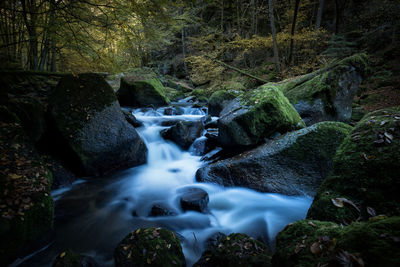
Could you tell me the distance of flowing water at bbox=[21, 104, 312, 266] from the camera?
3324 millimetres

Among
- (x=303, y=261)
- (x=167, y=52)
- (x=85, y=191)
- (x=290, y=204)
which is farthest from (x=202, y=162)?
(x=167, y=52)

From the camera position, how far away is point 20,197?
110 inches

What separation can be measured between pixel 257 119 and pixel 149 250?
3914mm

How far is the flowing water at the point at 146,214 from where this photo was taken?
131 inches

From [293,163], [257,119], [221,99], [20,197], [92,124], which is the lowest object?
[20,197]

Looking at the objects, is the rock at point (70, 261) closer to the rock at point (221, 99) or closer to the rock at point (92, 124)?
the rock at point (92, 124)

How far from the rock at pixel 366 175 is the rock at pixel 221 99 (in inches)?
326

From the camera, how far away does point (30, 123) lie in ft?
15.4

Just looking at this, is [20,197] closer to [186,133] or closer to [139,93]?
[186,133]

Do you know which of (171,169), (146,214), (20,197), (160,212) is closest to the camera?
(20,197)

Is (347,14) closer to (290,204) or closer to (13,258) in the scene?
(290,204)

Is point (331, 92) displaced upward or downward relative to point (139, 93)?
downward

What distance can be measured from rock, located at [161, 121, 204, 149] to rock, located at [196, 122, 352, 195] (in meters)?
2.85

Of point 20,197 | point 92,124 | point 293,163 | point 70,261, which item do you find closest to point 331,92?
point 293,163
